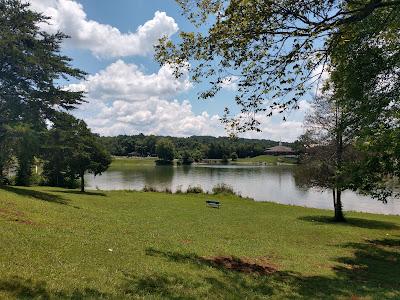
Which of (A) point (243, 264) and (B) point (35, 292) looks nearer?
(B) point (35, 292)

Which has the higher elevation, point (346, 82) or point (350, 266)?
point (346, 82)

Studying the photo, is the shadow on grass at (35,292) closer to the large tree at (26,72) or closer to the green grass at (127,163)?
the large tree at (26,72)

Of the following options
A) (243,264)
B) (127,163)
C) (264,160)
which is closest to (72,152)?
(243,264)

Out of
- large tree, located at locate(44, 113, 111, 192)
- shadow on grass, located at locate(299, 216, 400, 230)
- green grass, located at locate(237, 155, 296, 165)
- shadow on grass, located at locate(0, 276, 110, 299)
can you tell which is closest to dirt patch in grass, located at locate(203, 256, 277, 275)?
shadow on grass, located at locate(0, 276, 110, 299)

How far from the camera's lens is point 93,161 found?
42344 millimetres

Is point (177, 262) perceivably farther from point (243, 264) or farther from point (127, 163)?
point (127, 163)

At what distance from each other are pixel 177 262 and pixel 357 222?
22474 mm

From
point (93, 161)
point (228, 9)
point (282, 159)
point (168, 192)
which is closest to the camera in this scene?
point (228, 9)

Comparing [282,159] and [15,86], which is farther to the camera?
[282,159]

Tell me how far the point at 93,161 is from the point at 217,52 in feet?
113

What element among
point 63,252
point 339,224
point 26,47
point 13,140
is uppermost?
point 26,47

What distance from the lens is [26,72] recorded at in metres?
26.2

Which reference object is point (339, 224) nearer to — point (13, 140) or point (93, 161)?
point (13, 140)

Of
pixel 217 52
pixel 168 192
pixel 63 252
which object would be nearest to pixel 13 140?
pixel 63 252
